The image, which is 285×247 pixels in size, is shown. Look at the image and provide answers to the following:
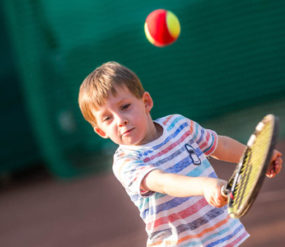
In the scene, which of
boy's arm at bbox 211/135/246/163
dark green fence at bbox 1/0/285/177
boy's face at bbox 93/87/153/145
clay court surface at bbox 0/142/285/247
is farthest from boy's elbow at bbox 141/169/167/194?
dark green fence at bbox 1/0/285/177

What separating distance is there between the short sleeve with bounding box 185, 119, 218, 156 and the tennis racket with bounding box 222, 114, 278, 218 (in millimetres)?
575

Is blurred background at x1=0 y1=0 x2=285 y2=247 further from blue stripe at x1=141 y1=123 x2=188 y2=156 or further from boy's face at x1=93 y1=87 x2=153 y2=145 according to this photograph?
boy's face at x1=93 y1=87 x2=153 y2=145

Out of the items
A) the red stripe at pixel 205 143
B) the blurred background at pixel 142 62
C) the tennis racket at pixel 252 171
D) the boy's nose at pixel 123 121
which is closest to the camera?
the tennis racket at pixel 252 171

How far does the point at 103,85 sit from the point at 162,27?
5.89 feet

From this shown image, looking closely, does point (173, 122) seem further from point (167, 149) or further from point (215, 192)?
point (215, 192)

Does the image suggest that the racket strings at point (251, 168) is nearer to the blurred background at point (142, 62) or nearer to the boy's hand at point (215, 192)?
the boy's hand at point (215, 192)

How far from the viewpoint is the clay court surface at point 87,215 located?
5.43 meters

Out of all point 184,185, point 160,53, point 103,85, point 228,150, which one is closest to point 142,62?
point 160,53

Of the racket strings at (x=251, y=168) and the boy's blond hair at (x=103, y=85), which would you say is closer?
the racket strings at (x=251, y=168)

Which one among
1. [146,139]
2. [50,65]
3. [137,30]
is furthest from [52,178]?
[146,139]

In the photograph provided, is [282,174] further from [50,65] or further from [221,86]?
[50,65]

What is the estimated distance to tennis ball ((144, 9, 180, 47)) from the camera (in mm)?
4230

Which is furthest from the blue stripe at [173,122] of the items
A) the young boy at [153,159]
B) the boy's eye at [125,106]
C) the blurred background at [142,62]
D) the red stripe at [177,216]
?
the blurred background at [142,62]

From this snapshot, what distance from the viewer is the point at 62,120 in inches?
371
